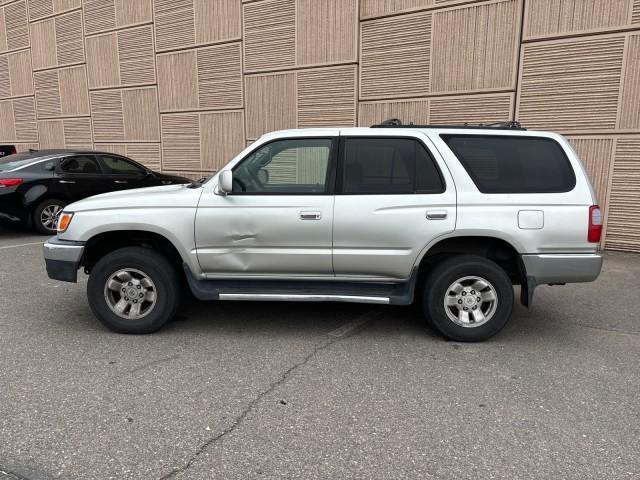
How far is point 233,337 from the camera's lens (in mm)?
4402

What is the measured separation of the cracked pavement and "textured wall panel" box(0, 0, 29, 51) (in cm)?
1460

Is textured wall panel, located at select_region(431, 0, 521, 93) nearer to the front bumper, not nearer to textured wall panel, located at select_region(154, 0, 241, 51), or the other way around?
textured wall panel, located at select_region(154, 0, 241, 51)

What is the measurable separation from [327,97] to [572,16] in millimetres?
4555

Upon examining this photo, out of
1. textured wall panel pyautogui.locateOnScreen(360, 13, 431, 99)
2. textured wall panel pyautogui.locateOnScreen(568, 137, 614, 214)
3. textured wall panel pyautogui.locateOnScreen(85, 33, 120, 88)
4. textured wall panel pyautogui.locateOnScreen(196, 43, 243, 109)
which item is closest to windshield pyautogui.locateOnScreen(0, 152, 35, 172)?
textured wall panel pyautogui.locateOnScreen(196, 43, 243, 109)

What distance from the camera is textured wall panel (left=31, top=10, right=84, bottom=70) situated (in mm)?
14273

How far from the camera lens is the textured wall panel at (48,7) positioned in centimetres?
1427

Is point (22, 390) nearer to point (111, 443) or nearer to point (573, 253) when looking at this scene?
point (111, 443)

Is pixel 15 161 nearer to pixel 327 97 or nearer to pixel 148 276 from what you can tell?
pixel 327 97

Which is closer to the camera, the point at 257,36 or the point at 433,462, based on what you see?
the point at 433,462

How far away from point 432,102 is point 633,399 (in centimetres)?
674

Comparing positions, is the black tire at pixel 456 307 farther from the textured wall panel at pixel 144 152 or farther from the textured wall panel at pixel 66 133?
the textured wall panel at pixel 66 133

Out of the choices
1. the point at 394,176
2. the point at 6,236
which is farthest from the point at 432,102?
→ the point at 6,236

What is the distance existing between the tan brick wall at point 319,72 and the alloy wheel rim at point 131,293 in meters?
6.46

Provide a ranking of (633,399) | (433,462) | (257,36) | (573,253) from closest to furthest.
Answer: (433,462) → (633,399) → (573,253) → (257,36)
